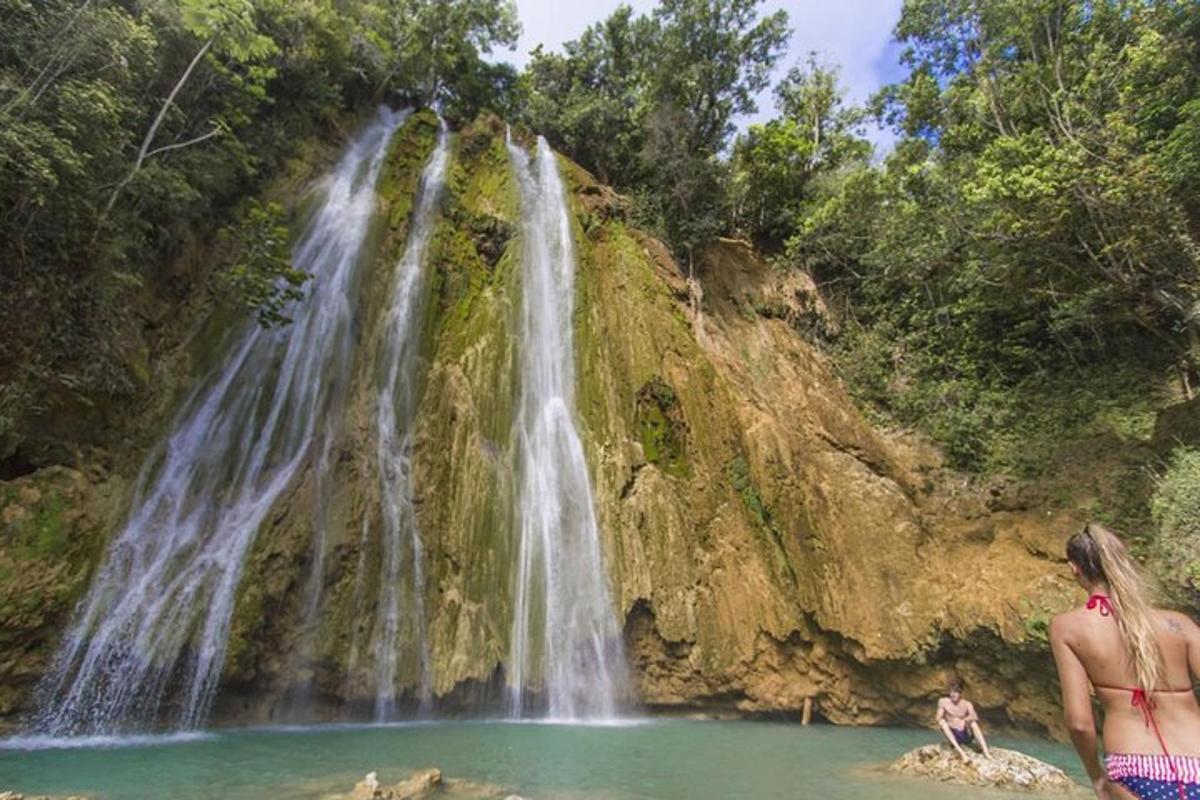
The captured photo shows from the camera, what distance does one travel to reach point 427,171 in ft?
66.7

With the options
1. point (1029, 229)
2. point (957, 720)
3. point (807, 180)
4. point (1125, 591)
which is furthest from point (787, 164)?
point (1125, 591)

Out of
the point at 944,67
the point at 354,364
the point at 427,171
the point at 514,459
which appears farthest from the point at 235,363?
the point at 944,67

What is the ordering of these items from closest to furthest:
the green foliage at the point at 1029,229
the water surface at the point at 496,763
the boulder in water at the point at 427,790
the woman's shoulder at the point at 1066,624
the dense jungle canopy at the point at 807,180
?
the woman's shoulder at the point at 1066,624, the boulder in water at the point at 427,790, the water surface at the point at 496,763, the dense jungle canopy at the point at 807,180, the green foliage at the point at 1029,229

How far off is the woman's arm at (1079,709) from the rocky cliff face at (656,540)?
10.9 meters

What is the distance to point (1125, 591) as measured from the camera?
2.65 metres

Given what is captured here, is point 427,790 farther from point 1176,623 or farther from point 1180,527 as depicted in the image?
point 1180,527

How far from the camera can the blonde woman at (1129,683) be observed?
95.8 inches

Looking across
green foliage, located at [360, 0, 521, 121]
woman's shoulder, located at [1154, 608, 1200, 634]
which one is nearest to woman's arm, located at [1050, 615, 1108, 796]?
woman's shoulder, located at [1154, 608, 1200, 634]

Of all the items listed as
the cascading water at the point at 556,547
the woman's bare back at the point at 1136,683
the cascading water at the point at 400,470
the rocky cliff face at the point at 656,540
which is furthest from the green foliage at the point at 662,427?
the woman's bare back at the point at 1136,683

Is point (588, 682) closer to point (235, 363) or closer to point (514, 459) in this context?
point (514, 459)

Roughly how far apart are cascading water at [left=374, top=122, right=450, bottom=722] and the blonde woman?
36.7ft

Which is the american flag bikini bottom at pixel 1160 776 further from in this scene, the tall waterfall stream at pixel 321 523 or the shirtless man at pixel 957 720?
the tall waterfall stream at pixel 321 523

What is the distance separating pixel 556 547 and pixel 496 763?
5.40 metres

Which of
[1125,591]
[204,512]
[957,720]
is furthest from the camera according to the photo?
[204,512]
